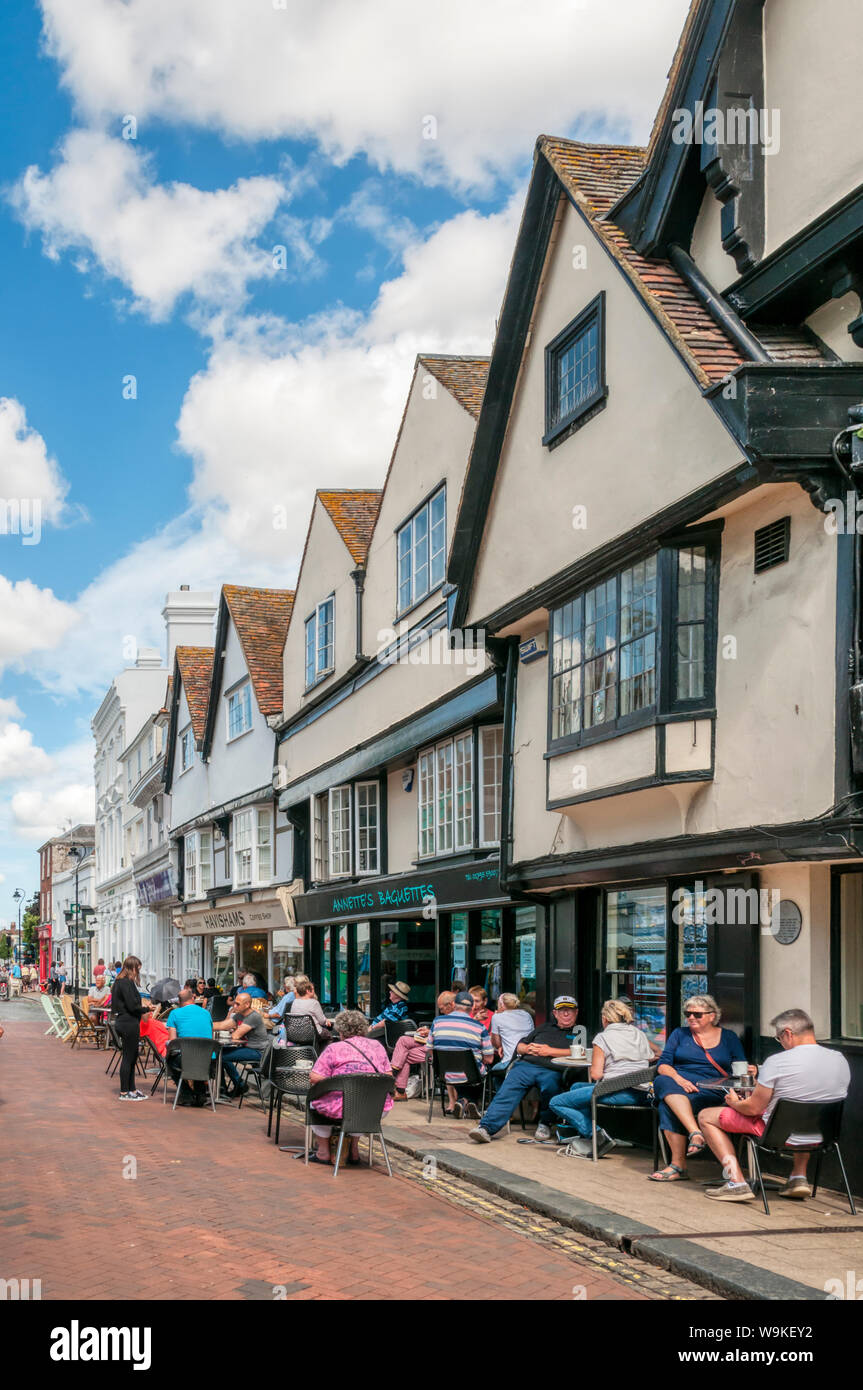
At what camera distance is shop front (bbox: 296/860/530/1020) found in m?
16.1

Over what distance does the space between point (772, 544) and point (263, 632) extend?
71.7 feet

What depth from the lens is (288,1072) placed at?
1252 centimetres

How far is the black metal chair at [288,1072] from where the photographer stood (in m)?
12.4

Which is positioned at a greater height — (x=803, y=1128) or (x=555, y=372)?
(x=555, y=372)

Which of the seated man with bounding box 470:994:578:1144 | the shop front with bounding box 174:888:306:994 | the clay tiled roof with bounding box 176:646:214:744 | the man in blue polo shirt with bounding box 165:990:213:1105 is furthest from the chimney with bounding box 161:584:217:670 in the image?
the seated man with bounding box 470:994:578:1144

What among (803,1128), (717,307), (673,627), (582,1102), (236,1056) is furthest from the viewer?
(236,1056)

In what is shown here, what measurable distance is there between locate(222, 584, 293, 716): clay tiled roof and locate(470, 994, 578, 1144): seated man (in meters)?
16.5

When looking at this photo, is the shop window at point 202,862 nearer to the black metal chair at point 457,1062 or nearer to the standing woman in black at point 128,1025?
the standing woman in black at point 128,1025

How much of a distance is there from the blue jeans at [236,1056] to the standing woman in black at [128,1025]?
1204 mm

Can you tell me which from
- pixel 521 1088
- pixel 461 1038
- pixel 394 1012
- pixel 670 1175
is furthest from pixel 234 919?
pixel 670 1175

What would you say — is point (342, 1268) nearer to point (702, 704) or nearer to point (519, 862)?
point (702, 704)

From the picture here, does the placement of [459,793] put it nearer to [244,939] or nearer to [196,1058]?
[196,1058]
